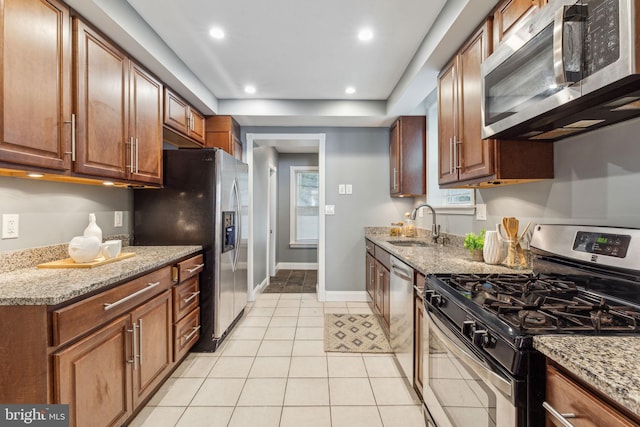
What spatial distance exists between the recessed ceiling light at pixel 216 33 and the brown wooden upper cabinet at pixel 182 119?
0.68 meters

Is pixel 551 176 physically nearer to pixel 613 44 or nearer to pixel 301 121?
pixel 613 44

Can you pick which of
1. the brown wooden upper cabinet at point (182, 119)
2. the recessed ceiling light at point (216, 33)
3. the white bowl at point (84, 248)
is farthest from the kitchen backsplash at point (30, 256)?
the recessed ceiling light at point (216, 33)

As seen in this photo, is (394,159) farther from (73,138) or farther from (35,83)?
(35,83)

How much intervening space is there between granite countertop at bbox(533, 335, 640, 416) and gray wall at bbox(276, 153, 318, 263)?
16.9 feet

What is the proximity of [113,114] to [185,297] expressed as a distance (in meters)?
1.35

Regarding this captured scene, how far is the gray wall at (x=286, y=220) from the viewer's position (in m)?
5.83

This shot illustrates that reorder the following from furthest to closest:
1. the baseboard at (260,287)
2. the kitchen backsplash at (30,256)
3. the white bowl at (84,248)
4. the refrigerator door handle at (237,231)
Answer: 1. the baseboard at (260,287)
2. the refrigerator door handle at (237,231)
3. the white bowl at (84,248)
4. the kitchen backsplash at (30,256)

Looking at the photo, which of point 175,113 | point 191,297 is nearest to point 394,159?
point 175,113

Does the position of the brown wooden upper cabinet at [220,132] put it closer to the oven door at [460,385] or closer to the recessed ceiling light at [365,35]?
the recessed ceiling light at [365,35]

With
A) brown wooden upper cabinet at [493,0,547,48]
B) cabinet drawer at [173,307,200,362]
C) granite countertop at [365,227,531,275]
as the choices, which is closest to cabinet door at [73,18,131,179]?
cabinet drawer at [173,307,200,362]

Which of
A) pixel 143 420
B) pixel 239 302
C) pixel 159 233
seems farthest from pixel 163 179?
pixel 143 420

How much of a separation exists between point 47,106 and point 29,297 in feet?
3.04

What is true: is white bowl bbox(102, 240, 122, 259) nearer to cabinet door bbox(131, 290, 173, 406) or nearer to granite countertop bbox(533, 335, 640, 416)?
cabinet door bbox(131, 290, 173, 406)

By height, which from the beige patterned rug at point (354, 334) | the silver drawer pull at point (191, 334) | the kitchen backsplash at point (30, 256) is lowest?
the beige patterned rug at point (354, 334)
